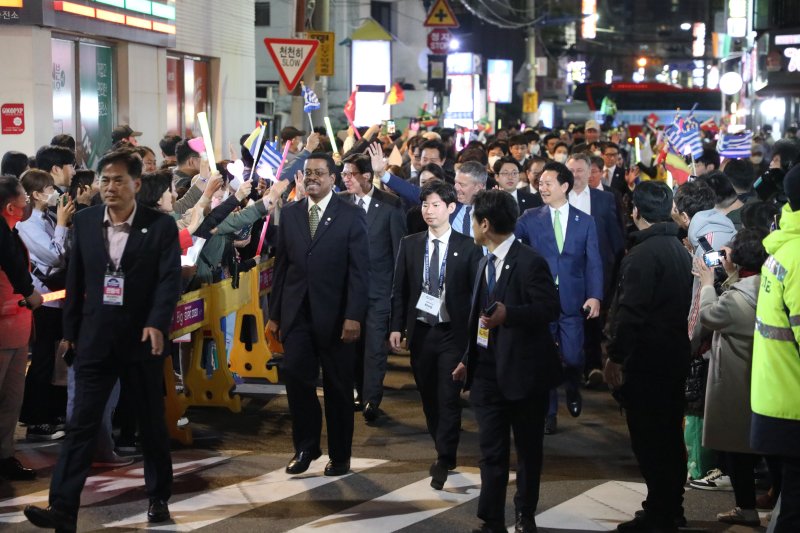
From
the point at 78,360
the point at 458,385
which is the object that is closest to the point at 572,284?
the point at 458,385

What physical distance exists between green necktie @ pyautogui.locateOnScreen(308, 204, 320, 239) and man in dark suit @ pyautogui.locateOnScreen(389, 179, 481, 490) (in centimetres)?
65

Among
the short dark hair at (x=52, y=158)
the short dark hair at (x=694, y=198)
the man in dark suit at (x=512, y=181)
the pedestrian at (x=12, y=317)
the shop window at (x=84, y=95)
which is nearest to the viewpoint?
the pedestrian at (x=12, y=317)

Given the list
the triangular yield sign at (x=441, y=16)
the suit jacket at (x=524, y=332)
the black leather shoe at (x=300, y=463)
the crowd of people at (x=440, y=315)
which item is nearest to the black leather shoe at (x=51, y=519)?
the crowd of people at (x=440, y=315)

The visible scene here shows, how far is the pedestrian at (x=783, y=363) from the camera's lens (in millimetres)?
5691

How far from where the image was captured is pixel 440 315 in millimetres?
8570

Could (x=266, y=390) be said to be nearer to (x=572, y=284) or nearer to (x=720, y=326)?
(x=572, y=284)

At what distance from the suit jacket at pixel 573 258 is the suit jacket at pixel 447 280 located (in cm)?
167

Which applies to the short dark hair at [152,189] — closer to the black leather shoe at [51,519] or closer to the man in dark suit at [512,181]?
the black leather shoe at [51,519]

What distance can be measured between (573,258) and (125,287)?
13.9 feet

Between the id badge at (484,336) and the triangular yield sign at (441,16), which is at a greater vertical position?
the triangular yield sign at (441,16)

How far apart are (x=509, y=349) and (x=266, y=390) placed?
5.04 meters

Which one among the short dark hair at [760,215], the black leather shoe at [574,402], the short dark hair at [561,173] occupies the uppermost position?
the short dark hair at [561,173]

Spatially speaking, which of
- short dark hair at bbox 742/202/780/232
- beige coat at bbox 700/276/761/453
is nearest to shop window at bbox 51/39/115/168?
short dark hair at bbox 742/202/780/232

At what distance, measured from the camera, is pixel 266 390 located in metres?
11.7
